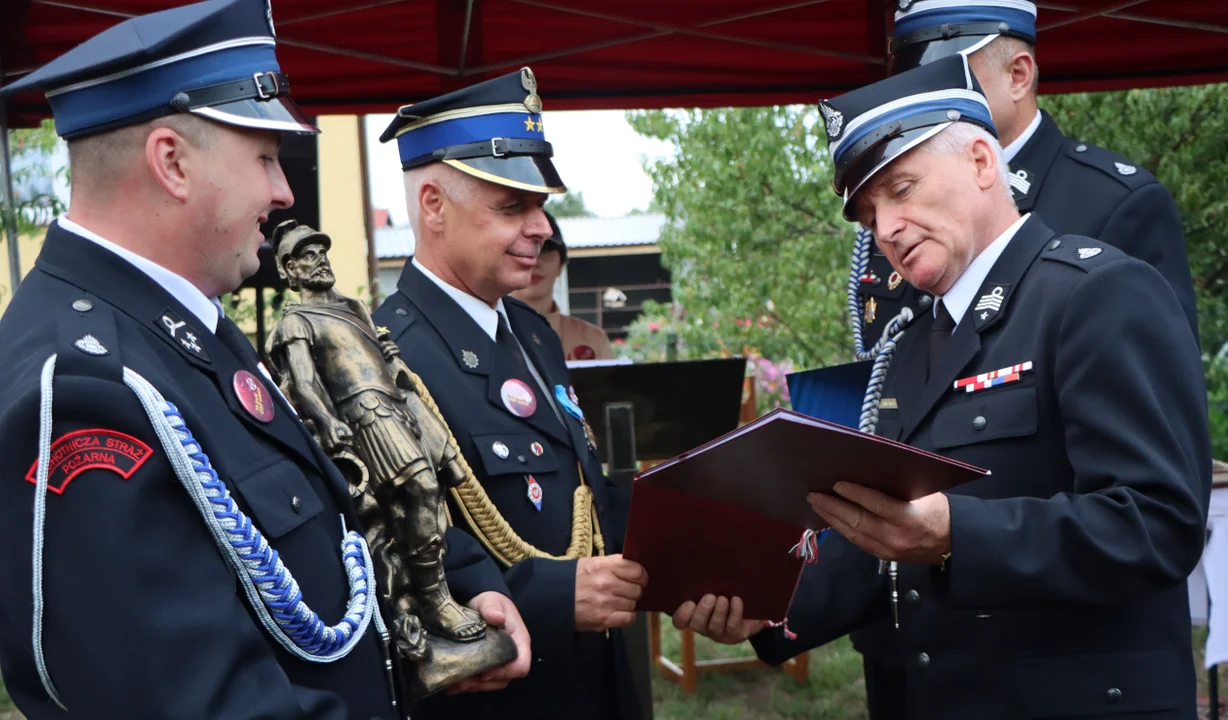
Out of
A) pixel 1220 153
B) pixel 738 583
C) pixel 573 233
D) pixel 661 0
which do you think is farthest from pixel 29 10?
pixel 573 233

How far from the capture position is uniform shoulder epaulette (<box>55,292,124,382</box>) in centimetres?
150

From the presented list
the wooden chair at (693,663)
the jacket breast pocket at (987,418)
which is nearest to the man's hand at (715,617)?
the jacket breast pocket at (987,418)

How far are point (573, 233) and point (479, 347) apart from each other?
82.2 ft

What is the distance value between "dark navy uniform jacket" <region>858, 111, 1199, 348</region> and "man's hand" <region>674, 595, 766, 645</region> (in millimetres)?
805

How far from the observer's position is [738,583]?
254cm

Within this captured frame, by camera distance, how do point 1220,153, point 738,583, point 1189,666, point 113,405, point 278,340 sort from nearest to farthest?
point 113,405
point 278,340
point 1189,666
point 738,583
point 1220,153

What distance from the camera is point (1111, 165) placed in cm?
297

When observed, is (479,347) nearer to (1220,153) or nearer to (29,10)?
(29,10)

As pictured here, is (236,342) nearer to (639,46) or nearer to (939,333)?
(939,333)

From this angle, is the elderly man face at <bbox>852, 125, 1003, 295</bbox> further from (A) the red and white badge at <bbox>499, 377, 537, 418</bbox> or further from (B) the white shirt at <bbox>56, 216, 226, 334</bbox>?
(B) the white shirt at <bbox>56, 216, 226, 334</bbox>

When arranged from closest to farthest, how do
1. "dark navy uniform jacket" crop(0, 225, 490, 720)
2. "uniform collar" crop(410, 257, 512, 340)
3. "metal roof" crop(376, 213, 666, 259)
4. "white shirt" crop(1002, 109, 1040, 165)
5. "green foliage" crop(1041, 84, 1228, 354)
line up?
"dark navy uniform jacket" crop(0, 225, 490, 720) < "uniform collar" crop(410, 257, 512, 340) < "white shirt" crop(1002, 109, 1040, 165) < "green foliage" crop(1041, 84, 1228, 354) < "metal roof" crop(376, 213, 666, 259)

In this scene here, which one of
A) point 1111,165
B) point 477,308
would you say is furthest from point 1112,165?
point 477,308

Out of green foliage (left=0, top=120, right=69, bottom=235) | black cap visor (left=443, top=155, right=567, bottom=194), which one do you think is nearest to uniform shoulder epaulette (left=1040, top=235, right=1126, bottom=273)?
black cap visor (left=443, top=155, right=567, bottom=194)

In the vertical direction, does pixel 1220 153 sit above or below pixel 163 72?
above
